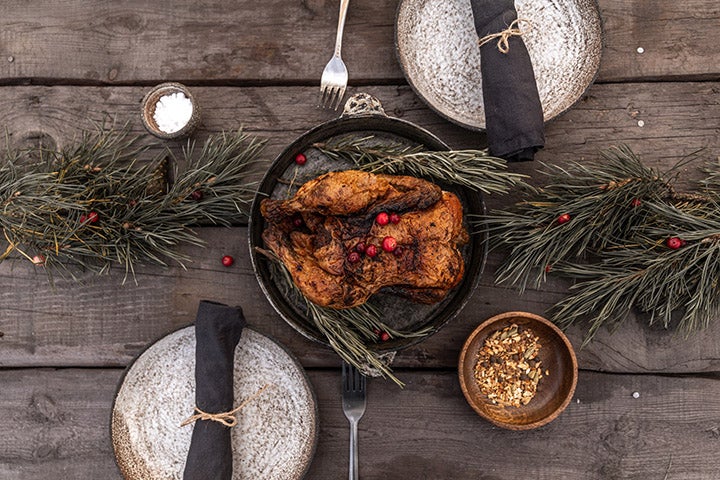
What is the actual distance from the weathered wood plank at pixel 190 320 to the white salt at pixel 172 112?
38cm

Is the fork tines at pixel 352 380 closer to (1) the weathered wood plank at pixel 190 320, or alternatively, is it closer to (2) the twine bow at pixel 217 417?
(1) the weathered wood plank at pixel 190 320

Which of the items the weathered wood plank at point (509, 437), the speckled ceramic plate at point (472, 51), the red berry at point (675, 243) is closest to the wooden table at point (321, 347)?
the weathered wood plank at point (509, 437)

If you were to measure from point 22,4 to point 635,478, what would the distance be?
284cm

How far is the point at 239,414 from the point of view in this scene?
184 cm

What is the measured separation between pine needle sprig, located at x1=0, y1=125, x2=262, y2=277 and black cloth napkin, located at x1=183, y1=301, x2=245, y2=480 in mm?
305

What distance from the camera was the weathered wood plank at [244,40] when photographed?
77.0 inches

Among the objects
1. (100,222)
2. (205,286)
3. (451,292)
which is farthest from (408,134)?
(100,222)

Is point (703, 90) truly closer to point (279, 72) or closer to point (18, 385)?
point (279, 72)

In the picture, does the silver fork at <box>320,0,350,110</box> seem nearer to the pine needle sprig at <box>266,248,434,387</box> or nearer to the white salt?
the white salt

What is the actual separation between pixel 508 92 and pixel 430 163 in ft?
1.08

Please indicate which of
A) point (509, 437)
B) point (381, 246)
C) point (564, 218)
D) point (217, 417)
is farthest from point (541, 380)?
point (217, 417)

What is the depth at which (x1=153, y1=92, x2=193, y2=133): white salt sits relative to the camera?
6.02 ft

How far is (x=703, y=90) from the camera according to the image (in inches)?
77.0

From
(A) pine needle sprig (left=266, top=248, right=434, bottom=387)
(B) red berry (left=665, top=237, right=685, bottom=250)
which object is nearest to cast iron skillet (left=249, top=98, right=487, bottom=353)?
(A) pine needle sprig (left=266, top=248, right=434, bottom=387)
